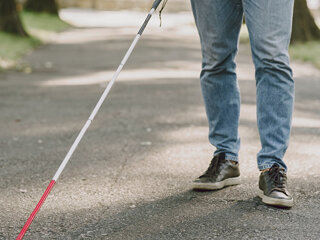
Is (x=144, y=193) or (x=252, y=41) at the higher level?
(x=252, y=41)

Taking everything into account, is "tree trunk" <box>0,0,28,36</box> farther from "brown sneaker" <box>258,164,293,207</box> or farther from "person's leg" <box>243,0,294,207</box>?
"brown sneaker" <box>258,164,293,207</box>

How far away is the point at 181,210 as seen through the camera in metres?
3.22

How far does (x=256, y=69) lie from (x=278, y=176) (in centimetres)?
59

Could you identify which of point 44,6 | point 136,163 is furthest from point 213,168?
point 44,6

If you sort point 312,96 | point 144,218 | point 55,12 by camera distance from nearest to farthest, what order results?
point 144,218 → point 312,96 → point 55,12

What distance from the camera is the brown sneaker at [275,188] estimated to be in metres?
3.19

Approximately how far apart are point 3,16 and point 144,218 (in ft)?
42.0

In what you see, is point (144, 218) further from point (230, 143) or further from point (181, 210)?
point (230, 143)

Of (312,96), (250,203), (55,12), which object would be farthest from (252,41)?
(55,12)

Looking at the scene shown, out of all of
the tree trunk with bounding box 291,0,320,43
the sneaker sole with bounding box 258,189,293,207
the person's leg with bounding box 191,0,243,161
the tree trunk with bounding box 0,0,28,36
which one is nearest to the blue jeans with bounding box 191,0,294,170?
the person's leg with bounding box 191,0,243,161

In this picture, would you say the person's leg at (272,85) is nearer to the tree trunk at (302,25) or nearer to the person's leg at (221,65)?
the person's leg at (221,65)

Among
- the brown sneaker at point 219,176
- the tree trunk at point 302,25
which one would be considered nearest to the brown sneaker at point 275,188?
the brown sneaker at point 219,176

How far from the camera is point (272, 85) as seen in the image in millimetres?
3234

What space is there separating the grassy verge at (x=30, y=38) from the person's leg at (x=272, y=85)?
737 cm
